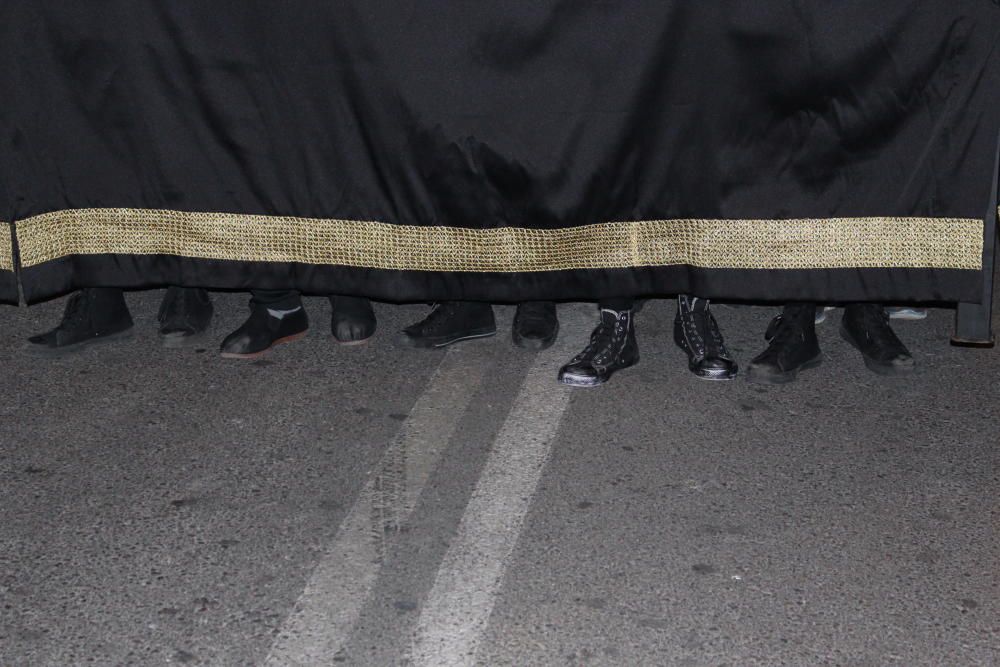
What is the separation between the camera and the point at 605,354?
3.70 m

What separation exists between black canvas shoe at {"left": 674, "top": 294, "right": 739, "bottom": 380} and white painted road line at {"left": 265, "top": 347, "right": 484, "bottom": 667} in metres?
0.66

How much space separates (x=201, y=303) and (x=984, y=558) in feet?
8.64

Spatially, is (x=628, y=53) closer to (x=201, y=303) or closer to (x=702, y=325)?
(x=702, y=325)

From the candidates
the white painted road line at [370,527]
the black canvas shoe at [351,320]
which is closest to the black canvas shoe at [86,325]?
the black canvas shoe at [351,320]

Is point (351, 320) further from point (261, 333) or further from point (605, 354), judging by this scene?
point (605, 354)

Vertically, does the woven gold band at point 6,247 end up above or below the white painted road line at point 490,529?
above

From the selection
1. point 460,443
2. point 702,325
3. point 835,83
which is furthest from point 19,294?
point 835,83

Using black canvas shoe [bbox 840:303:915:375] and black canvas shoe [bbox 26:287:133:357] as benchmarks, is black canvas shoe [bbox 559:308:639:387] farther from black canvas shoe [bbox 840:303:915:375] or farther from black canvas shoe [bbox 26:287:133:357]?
black canvas shoe [bbox 26:287:133:357]

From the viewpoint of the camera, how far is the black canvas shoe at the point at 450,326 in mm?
3955

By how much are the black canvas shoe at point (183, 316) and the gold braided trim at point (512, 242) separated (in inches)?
26.3

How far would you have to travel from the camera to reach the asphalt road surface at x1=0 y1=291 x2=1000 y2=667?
238cm

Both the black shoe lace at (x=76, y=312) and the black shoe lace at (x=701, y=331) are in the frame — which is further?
the black shoe lace at (x=76, y=312)

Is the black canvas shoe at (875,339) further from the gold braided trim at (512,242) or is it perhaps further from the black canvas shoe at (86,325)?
the black canvas shoe at (86,325)

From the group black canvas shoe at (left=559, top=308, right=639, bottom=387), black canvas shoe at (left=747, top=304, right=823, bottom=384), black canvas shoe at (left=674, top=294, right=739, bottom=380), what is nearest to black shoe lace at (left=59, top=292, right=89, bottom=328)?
black canvas shoe at (left=559, top=308, right=639, bottom=387)
